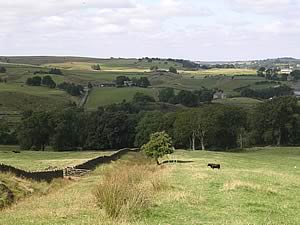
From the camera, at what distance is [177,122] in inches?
4341

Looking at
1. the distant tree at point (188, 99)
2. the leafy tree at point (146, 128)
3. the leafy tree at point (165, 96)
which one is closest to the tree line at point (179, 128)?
the leafy tree at point (146, 128)

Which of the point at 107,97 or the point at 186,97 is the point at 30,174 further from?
the point at 107,97

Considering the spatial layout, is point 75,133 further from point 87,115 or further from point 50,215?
point 50,215

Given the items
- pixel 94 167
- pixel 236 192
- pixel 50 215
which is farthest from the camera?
pixel 94 167

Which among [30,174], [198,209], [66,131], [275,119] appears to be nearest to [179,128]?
[275,119]

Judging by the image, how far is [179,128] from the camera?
10838cm

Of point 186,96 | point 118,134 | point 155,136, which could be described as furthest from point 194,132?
point 186,96

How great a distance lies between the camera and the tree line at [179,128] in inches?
4333

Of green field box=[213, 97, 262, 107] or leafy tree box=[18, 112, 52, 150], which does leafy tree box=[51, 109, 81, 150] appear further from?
green field box=[213, 97, 262, 107]

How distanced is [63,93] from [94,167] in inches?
5572

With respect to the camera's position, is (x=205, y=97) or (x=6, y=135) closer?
(x=6, y=135)

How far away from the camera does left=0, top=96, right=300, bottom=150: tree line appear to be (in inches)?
4333

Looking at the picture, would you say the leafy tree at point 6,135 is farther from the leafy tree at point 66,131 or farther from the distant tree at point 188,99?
the distant tree at point 188,99

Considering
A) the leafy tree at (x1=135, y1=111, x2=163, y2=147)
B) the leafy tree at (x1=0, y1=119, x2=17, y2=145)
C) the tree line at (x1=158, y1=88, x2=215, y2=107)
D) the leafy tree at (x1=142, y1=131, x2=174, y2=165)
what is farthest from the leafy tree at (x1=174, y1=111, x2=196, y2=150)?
the tree line at (x1=158, y1=88, x2=215, y2=107)
